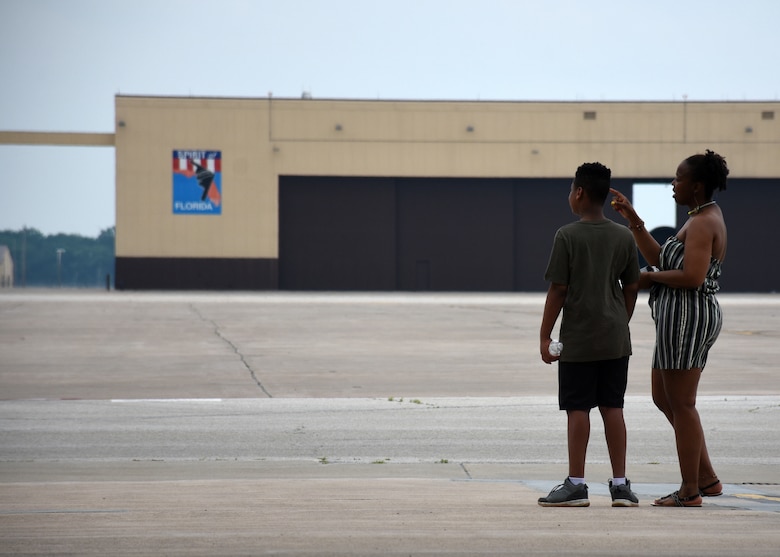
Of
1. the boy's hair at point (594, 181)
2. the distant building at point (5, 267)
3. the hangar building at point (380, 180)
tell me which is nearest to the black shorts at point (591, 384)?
the boy's hair at point (594, 181)

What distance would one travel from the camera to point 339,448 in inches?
370

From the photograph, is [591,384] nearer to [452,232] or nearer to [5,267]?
[452,232]

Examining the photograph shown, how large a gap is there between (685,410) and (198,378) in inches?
395

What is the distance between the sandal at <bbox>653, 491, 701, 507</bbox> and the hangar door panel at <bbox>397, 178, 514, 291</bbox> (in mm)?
47379

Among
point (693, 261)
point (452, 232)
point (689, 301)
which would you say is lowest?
point (689, 301)

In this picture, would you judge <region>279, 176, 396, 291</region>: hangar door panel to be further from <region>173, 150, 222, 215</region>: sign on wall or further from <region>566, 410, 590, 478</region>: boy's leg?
<region>566, 410, 590, 478</region>: boy's leg

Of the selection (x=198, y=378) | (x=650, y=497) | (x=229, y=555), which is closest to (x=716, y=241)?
(x=650, y=497)

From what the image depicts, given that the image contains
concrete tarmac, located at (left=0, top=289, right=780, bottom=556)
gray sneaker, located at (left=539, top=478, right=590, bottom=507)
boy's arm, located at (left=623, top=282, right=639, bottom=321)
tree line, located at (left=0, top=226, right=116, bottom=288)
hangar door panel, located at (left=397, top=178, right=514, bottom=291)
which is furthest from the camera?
tree line, located at (left=0, top=226, right=116, bottom=288)

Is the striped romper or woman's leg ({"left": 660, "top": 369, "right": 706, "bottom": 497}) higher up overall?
the striped romper

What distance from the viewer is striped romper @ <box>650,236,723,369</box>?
19.7 ft

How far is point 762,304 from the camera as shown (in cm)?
3997

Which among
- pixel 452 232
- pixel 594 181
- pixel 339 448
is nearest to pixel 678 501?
pixel 594 181

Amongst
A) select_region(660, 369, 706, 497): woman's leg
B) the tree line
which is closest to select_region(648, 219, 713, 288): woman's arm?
select_region(660, 369, 706, 497): woman's leg

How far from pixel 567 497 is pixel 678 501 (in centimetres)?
61
